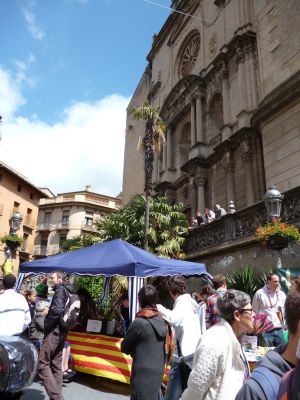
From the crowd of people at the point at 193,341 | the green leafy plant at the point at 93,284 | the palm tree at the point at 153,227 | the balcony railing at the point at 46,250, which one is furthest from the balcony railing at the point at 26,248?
the crowd of people at the point at 193,341

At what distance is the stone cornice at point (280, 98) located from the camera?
516 inches

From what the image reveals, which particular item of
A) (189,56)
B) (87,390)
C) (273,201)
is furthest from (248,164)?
(87,390)

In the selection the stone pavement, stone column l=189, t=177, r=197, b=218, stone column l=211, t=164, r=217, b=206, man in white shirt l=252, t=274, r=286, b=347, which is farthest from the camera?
stone column l=189, t=177, r=197, b=218

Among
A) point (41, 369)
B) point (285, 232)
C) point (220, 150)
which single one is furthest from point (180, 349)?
point (220, 150)

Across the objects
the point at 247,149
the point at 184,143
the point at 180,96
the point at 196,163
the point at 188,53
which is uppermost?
the point at 188,53

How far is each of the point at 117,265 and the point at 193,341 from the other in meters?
3.40

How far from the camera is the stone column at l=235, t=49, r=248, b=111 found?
1853 centimetres

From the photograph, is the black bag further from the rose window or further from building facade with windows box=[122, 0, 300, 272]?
the rose window

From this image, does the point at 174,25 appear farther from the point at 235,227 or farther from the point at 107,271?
the point at 107,271

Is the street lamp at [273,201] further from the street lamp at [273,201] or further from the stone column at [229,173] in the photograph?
the stone column at [229,173]

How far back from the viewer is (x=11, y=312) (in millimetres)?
4621

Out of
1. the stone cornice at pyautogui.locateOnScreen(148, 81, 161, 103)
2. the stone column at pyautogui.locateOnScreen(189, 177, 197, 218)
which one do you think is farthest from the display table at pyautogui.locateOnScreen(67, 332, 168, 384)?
the stone cornice at pyautogui.locateOnScreen(148, 81, 161, 103)

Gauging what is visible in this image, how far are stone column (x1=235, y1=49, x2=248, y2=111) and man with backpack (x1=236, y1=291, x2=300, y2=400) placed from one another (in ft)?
58.8

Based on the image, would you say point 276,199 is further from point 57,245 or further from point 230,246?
point 57,245
